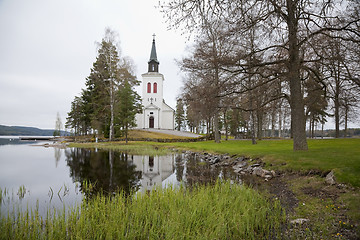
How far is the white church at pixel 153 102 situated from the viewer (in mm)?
53656

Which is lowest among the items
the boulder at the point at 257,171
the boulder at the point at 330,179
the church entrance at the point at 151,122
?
the boulder at the point at 257,171

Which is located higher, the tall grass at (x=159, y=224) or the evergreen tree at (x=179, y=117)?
the evergreen tree at (x=179, y=117)

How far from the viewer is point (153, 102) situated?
181 feet

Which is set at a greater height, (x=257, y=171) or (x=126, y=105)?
(x=126, y=105)

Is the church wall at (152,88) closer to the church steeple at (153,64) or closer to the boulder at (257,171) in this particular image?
the church steeple at (153,64)

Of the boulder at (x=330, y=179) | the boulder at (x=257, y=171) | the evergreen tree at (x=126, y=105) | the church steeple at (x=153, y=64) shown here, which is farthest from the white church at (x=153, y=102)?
the boulder at (x=330, y=179)

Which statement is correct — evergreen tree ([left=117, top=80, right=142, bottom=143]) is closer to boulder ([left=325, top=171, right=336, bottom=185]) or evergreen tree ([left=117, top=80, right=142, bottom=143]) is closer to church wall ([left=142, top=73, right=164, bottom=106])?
church wall ([left=142, top=73, right=164, bottom=106])

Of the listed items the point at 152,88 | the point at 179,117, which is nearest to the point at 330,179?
the point at 152,88

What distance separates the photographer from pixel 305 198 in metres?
5.72

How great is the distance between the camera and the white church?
53.7m

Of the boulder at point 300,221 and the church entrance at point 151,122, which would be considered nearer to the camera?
the boulder at point 300,221

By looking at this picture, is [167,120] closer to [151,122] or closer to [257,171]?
[151,122]

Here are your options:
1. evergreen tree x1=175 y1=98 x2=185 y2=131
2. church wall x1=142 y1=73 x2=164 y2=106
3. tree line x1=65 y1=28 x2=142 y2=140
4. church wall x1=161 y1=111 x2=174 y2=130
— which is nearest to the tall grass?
tree line x1=65 y1=28 x2=142 y2=140

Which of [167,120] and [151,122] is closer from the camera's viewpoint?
[151,122]
